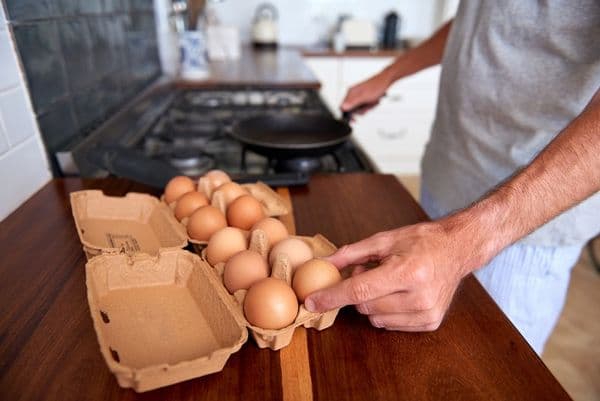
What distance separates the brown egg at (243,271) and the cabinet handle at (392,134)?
2.42 metres

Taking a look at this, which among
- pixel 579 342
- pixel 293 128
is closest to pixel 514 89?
pixel 293 128

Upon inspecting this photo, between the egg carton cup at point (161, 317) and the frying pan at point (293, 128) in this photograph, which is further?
the frying pan at point (293, 128)

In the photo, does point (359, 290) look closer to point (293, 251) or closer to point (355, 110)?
point (293, 251)

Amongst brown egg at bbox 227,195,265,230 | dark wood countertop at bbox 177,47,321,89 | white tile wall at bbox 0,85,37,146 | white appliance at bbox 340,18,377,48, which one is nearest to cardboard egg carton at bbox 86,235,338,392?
brown egg at bbox 227,195,265,230

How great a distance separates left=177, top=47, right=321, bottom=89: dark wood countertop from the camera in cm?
163

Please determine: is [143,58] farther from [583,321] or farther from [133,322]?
[583,321]

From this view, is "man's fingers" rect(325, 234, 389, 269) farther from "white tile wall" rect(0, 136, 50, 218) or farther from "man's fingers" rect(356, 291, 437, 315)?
"white tile wall" rect(0, 136, 50, 218)

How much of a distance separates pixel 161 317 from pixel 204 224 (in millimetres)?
147

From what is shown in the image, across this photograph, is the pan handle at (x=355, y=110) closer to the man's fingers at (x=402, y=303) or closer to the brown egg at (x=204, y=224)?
the brown egg at (x=204, y=224)

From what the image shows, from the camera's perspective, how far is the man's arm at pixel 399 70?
43.1 inches

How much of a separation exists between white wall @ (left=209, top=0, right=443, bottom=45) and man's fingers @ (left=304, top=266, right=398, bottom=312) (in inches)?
105

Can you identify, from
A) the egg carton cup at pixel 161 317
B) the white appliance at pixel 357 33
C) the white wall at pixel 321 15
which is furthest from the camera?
the white wall at pixel 321 15

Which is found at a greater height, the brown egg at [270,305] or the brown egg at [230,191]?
the brown egg at [230,191]

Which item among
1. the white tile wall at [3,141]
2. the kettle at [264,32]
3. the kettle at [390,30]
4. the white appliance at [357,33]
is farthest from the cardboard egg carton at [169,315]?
the kettle at [390,30]
